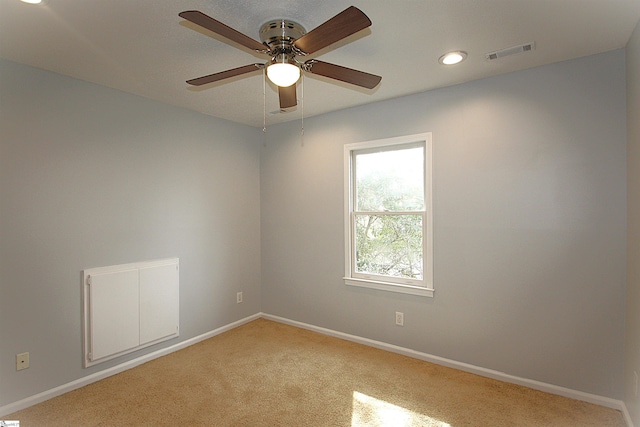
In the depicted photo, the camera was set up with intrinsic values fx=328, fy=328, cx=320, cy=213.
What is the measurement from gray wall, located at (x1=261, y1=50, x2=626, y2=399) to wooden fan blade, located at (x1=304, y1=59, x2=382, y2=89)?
1350 millimetres

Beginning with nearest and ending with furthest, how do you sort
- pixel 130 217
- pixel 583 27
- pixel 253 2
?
pixel 253 2 < pixel 583 27 < pixel 130 217

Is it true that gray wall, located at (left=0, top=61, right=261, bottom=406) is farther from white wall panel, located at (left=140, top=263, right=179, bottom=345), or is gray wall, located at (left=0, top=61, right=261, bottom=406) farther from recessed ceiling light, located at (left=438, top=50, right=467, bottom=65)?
recessed ceiling light, located at (left=438, top=50, right=467, bottom=65)

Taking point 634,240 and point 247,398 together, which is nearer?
point 634,240

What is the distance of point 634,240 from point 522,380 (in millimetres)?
1385

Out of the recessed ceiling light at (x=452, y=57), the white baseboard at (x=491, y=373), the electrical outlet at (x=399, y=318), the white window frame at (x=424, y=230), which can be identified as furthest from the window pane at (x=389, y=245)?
the recessed ceiling light at (x=452, y=57)

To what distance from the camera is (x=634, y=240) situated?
216 cm

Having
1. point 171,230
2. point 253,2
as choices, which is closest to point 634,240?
point 253,2

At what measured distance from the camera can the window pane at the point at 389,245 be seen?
334 centimetres

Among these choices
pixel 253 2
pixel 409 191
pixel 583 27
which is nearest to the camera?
pixel 253 2

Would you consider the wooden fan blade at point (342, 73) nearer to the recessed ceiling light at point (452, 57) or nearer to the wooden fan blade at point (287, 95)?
the wooden fan blade at point (287, 95)

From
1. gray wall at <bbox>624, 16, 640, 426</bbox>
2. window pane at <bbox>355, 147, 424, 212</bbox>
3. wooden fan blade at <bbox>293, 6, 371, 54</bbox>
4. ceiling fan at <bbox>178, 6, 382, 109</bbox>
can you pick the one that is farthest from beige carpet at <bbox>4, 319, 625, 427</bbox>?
wooden fan blade at <bbox>293, 6, 371, 54</bbox>

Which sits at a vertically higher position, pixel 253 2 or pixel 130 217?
pixel 253 2

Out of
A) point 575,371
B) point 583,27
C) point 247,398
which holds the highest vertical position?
point 583,27

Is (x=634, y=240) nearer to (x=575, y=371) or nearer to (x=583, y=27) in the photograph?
(x=575, y=371)
